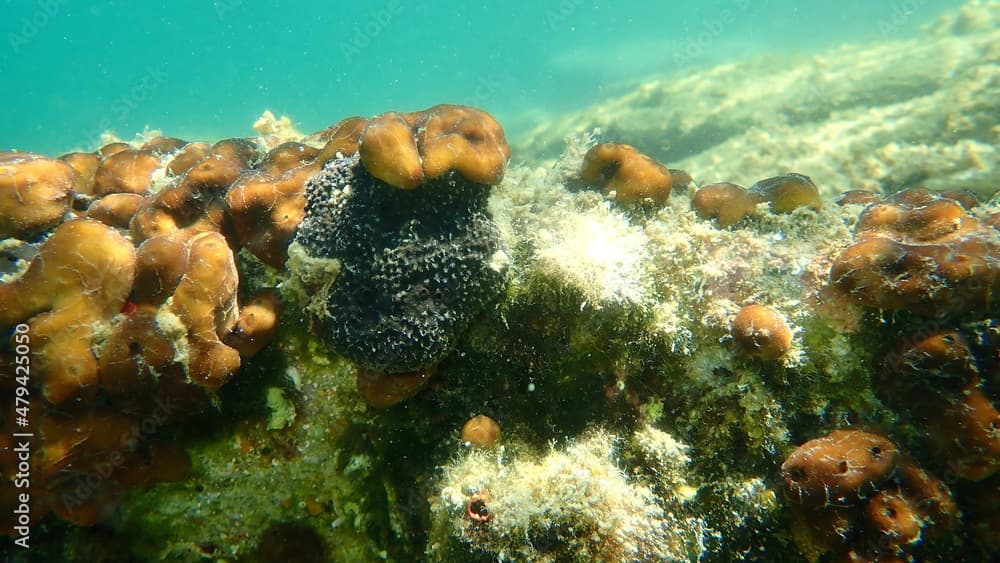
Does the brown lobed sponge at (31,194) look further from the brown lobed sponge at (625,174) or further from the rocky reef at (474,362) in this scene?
the brown lobed sponge at (625,174)

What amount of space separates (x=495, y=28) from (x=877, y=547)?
89955 millimetres

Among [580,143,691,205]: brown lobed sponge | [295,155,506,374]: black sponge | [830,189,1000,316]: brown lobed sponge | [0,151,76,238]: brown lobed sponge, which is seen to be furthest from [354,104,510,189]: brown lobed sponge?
[830,189,1000,316]: brown lobed sponge

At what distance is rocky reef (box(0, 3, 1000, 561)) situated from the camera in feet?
8.95

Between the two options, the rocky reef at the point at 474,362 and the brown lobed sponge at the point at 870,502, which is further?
the rocky reef at the point at 474,362

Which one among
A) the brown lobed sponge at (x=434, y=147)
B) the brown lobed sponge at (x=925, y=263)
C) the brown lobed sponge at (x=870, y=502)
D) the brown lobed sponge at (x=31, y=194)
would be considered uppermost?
the brown lobed sponge at (x=31, y=194)

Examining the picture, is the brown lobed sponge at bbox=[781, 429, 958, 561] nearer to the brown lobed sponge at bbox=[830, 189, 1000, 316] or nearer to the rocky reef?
the rocky reef

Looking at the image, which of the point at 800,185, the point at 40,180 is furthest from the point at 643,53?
the point at 40,180

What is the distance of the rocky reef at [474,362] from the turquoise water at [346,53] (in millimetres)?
20125

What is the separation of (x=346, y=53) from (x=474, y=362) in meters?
111

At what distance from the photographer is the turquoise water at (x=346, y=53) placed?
1464 inches

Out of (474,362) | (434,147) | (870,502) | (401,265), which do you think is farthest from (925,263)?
(401,265)

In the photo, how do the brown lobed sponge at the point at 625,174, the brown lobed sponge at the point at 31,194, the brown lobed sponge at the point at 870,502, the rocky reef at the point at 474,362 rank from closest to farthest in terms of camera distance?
the brown lobed sponge at the point at 870,502 → the rocky reef at the point at 474,362 → the brown lobed sponge at the point at 31,194 → the brown lobed sponge at the point at 625,174

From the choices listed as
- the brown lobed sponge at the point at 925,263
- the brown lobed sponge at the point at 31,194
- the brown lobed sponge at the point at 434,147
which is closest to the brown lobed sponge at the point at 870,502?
the brown lobed sponge at the point at 925,263

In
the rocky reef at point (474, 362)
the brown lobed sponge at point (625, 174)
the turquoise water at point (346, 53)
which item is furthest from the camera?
the turquoise water at point (346, 53)
